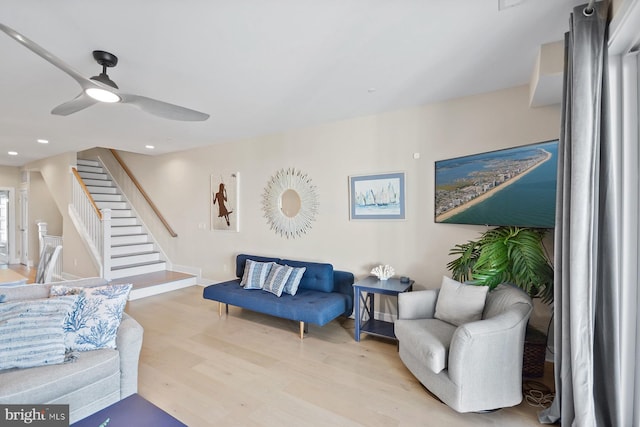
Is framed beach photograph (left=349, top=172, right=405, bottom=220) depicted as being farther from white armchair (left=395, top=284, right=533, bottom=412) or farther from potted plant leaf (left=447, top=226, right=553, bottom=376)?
white armchair (left=395, top=284, right=533, bottom=412)

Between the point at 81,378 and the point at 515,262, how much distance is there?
10.7 ft

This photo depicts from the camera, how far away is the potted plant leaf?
7.97 ft

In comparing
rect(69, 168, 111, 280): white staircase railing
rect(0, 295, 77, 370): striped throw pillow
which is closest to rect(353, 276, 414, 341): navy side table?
rect(0, 295, 77, 370): striped throw pillow

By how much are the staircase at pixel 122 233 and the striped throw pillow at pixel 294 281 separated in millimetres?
3563

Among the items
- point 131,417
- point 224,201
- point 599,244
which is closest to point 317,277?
point 224,201

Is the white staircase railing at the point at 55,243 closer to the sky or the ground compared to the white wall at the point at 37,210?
closer to the ground

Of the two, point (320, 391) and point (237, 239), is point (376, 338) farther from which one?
point (237, 239)

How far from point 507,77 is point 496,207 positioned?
1.18m

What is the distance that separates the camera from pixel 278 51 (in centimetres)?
220

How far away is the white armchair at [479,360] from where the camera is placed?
202 centimetres

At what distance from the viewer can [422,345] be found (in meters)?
2.26

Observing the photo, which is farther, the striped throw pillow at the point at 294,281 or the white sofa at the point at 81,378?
the striped throw pillow at the point at 294,281

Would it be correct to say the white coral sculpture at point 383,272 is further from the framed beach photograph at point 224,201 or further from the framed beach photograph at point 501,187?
the framed beach photograph at point 224,201

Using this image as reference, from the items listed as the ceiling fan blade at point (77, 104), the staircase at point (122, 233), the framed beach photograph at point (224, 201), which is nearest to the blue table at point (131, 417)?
the ceiling fan blade at point (77, 104)
